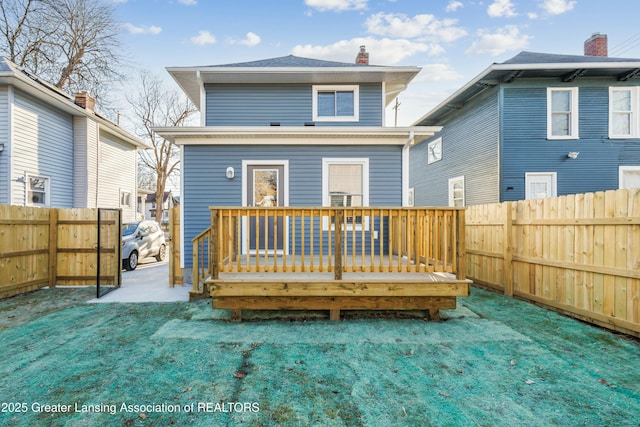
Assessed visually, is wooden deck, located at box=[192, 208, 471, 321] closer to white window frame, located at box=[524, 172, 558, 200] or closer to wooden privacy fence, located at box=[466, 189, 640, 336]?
wooden privacy fence, located at box=[466, 189, 640, 336]

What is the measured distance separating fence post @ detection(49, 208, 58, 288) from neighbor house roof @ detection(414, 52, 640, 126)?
11.6 metres

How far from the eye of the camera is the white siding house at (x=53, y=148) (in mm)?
8133

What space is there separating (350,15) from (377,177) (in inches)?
349

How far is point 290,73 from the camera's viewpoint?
7160 millimetres

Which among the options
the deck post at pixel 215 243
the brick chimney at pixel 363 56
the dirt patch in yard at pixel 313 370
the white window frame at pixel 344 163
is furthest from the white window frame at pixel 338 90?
the dirt patch in yard at pixel 313 370

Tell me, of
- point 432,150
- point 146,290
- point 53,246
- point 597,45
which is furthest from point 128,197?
point 597,45

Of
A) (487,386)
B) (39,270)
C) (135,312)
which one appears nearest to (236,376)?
→ (487,386)

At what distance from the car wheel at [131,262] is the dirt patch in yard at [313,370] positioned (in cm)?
387

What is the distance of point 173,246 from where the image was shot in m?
6.20

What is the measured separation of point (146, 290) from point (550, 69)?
11983 mm

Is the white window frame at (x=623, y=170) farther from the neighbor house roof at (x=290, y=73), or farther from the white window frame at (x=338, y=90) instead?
the white window frame at (x=338, y=90)

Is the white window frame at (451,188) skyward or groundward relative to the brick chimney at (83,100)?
groundward

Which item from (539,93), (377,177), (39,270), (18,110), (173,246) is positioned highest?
(539,93)

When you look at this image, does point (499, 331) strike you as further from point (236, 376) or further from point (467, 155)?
point (467, 155)
